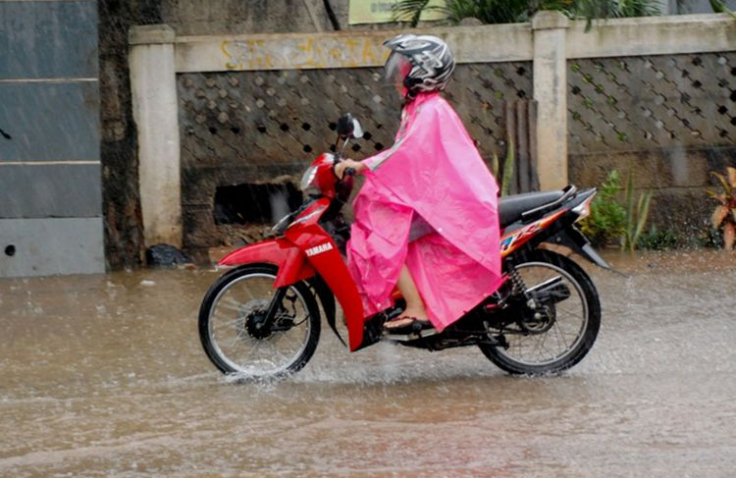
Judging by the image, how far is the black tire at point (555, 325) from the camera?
6.68 metres

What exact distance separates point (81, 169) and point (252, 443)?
5.48m

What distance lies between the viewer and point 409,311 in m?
6.57

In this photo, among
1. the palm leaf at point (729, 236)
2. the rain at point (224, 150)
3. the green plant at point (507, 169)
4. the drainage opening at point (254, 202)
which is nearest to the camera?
the rain at point (224, 150)

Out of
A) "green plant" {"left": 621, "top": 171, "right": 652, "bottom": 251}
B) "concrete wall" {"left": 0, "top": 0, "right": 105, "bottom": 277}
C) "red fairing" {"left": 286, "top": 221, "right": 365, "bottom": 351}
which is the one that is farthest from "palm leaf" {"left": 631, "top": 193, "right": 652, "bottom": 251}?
"red fairing" {"left": 286, "top": 221, "right": 365, "bottom": 351}

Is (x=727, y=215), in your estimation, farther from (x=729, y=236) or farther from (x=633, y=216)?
(x=633, y=216)

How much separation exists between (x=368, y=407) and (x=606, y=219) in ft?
17.1

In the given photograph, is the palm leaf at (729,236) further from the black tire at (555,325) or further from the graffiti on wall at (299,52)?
the black tire at (555,325)

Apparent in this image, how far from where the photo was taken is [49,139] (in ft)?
34.5

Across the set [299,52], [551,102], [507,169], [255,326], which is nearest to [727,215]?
[551,102]

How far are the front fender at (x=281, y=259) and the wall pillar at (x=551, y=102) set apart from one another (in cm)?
489

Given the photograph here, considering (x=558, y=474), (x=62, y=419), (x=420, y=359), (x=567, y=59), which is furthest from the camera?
(x=567, y=59)

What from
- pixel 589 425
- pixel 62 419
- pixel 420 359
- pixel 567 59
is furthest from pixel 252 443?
pixel 567 59

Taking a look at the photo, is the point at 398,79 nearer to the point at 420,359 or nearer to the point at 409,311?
the point at 409,311

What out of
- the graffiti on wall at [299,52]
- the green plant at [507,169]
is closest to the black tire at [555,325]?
the green plant at [507,169]
